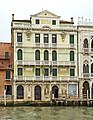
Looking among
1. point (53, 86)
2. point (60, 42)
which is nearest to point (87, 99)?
point (53, 86)

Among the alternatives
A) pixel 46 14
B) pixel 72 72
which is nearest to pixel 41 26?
pixel 46 14

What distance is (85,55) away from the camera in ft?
164

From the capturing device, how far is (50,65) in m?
48.6

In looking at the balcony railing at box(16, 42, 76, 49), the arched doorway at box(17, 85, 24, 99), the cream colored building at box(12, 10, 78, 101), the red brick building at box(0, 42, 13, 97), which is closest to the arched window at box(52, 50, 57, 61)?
the cream colored building at box(12, 10, 78, 101)

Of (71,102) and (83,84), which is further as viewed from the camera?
(83,84)

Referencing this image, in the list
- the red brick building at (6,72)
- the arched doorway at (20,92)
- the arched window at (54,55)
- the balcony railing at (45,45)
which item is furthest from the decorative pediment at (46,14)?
the arched doorway at (20,92)

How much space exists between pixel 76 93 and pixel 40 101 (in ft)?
17.0

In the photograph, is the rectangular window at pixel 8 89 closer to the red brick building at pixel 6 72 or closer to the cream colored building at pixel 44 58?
the red brick building at pixel 6 72

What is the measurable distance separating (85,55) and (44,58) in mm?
5580

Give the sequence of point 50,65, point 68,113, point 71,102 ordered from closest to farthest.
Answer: point 68,113
point 71,102
point 50,65

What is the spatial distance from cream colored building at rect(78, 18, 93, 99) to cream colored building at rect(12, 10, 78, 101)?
70 centimetres

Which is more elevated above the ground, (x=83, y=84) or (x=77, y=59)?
(x=77, y=59)

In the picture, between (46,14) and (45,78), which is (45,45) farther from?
(45,78)

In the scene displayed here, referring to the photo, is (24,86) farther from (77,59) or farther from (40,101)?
(77,59)
